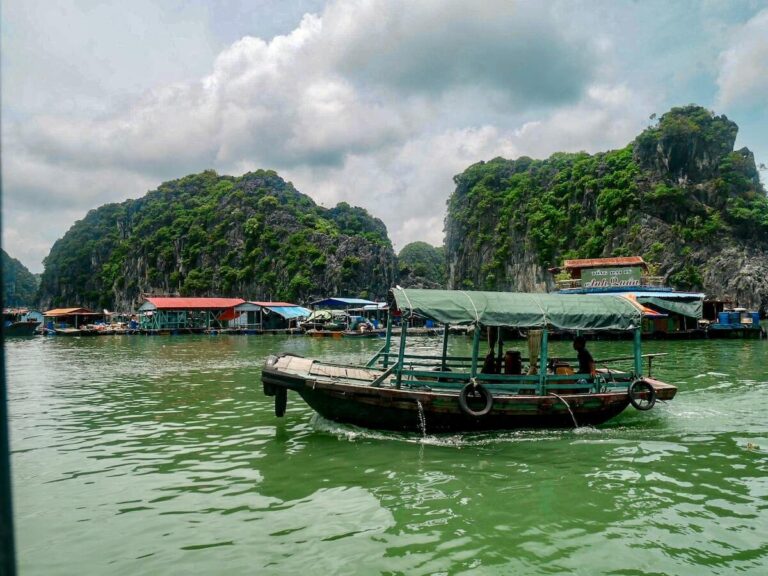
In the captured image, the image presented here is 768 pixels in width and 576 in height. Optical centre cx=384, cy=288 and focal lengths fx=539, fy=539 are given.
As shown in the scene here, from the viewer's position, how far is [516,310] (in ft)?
34.1

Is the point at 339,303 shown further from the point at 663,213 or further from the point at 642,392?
the point at 642,392

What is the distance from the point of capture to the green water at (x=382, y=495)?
5797 millimetres

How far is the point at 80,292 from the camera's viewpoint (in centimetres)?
10281

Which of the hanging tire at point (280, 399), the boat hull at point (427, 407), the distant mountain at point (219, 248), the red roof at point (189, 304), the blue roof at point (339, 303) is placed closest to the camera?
the boat hull at point (427, 407)

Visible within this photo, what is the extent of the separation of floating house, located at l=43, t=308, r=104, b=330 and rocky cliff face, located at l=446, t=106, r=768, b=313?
55841 millimetres

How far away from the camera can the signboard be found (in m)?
43.5

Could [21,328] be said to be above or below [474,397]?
below

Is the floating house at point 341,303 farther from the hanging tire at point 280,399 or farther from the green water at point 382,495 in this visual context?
the hanging tire at point 280,399

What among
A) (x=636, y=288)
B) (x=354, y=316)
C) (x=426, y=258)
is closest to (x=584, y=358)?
(x=636, y=288)

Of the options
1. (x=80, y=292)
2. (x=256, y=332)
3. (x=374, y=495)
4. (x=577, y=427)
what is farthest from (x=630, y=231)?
(x=80, y=292)

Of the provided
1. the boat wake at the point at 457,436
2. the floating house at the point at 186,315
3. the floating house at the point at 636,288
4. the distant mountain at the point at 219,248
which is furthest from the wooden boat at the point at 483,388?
the distant mountain at the point at 219,248

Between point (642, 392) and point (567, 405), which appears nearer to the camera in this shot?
point (567, 405)

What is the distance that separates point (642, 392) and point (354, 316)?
47.7 meters

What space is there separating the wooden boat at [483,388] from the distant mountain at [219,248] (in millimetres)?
66592
